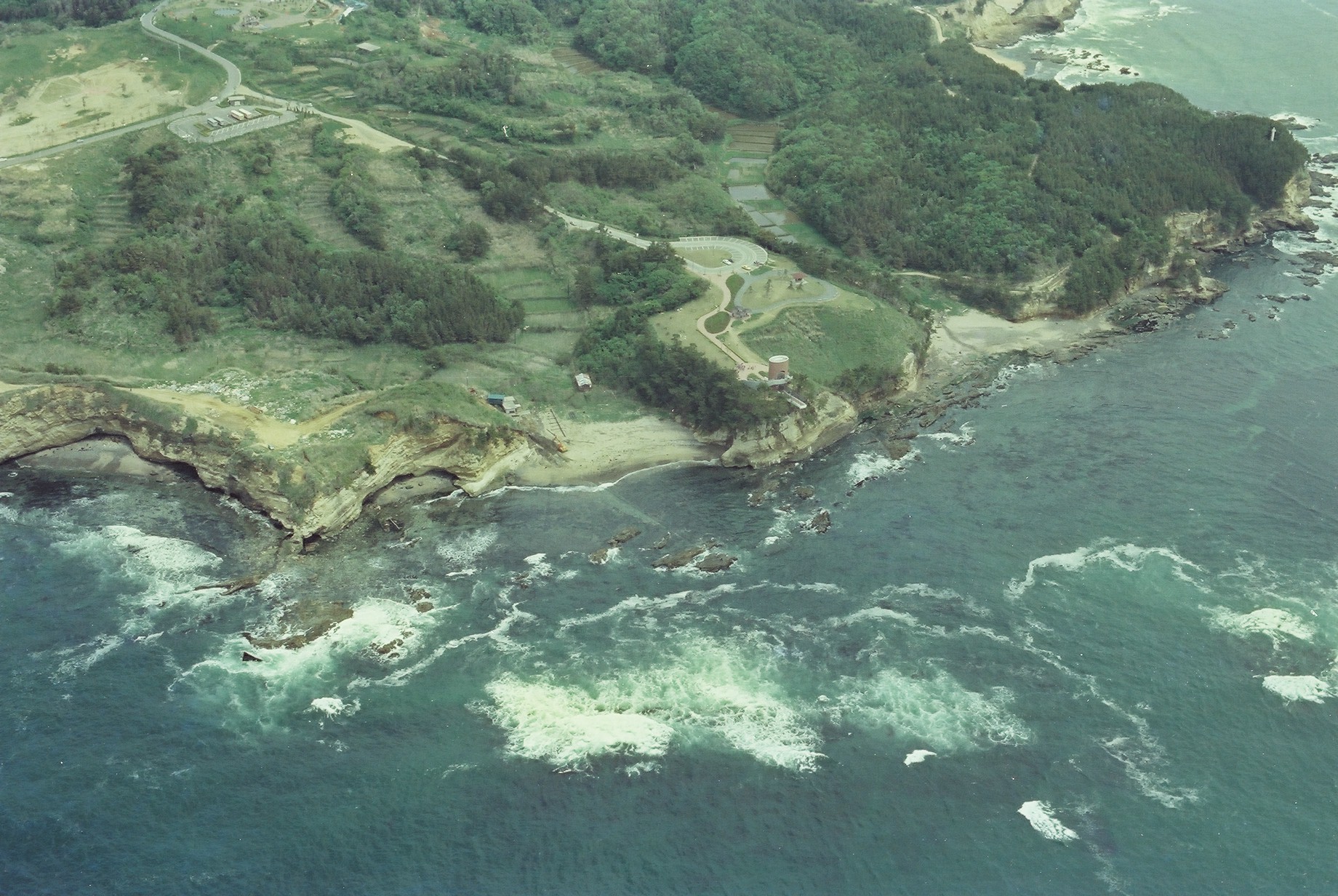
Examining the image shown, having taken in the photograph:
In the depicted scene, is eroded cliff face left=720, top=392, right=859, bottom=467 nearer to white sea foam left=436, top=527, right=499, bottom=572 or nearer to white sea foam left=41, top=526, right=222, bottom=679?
white sea foam left=436, top=527, right=499, bottom=572

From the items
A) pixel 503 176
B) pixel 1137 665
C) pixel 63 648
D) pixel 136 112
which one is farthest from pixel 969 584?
pixel 136 112

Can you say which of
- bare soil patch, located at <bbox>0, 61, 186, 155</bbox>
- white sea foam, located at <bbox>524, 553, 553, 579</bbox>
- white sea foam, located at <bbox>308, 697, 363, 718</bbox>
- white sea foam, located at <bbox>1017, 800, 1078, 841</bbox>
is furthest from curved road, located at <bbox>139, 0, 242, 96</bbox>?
white sea foam, located at <bbox>1017, 800, 1078, 841</bbox>

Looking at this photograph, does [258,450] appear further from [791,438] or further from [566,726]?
[791,438]

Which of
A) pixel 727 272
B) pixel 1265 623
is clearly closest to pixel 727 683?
pixel 1265 623

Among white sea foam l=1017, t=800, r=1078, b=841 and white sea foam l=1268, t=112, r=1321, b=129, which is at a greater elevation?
white sea foam l=1268, t=112, r=1321, b=129

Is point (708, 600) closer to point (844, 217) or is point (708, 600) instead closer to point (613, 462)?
point (613, 462)

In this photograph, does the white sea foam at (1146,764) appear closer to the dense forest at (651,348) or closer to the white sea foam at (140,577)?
the dense forest at (651,348)

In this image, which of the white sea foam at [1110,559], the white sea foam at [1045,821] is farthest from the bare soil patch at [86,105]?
the white sea foam at [1045,821]
